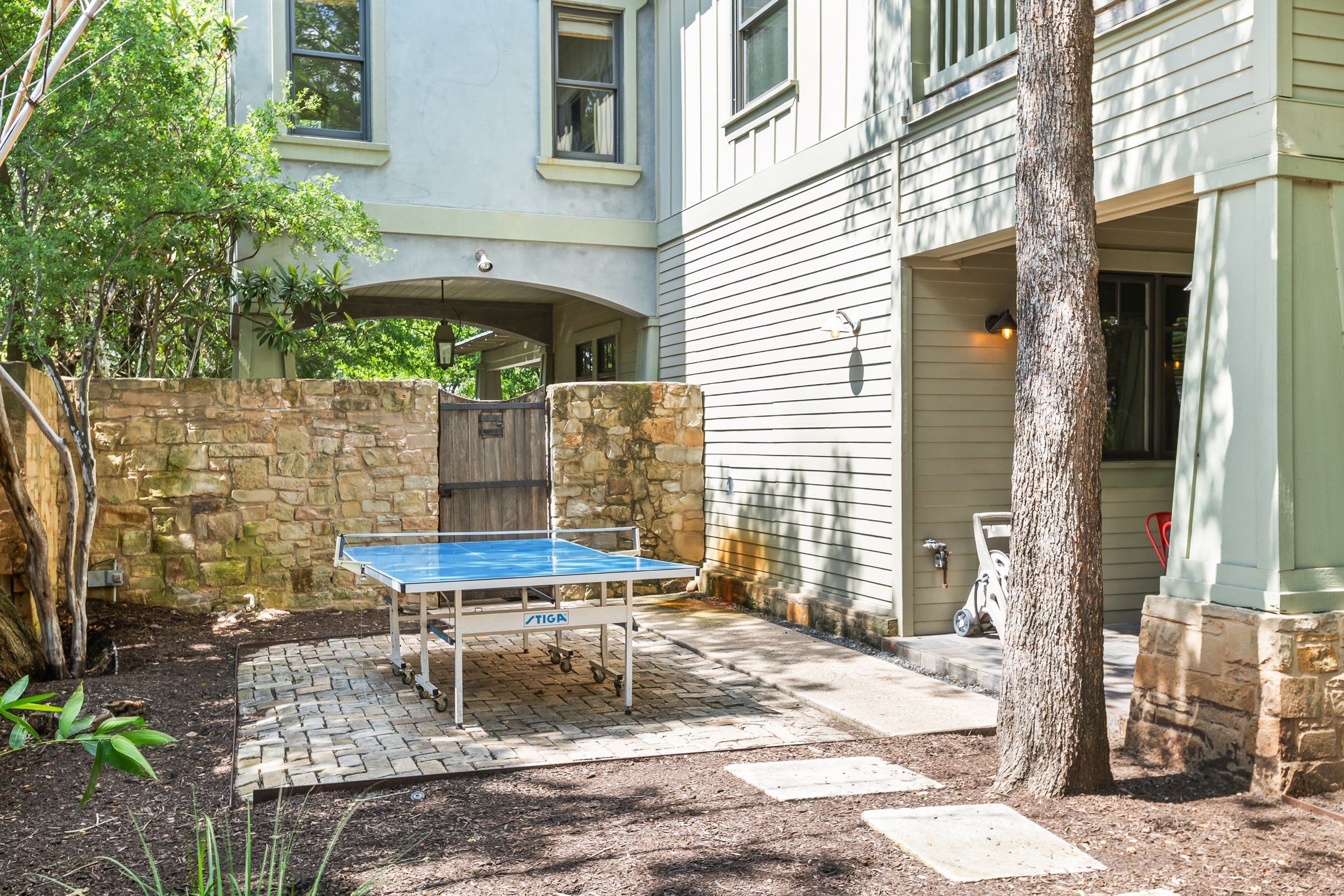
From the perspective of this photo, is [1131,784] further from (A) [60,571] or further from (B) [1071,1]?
(A) [60,571]

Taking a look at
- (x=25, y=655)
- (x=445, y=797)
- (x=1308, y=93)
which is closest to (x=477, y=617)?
(x=445, y=797)

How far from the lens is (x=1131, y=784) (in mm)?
4715

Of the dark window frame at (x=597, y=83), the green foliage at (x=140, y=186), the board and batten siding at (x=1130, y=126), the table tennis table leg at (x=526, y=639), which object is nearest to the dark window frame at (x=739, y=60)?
the dark window frame at (x=597, y=83)

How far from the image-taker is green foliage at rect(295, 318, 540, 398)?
63.6 feet

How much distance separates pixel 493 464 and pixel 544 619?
434cm

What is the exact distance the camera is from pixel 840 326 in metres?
8.25

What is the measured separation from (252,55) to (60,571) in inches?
197

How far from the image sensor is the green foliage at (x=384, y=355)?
19375mm

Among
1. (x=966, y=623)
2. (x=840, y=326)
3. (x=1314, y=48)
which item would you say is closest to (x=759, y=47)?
(x=840, y=326)

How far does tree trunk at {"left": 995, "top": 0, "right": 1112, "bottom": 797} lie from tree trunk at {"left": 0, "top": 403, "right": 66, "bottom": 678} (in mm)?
5604

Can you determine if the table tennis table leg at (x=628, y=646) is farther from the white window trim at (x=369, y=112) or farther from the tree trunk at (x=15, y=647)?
the white window trim at (x=369, y=112)

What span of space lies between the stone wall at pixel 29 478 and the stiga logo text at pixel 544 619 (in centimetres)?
319

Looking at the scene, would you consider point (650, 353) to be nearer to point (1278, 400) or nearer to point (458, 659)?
point (458, 659)

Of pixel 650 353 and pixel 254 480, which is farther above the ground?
pixel 650 353
